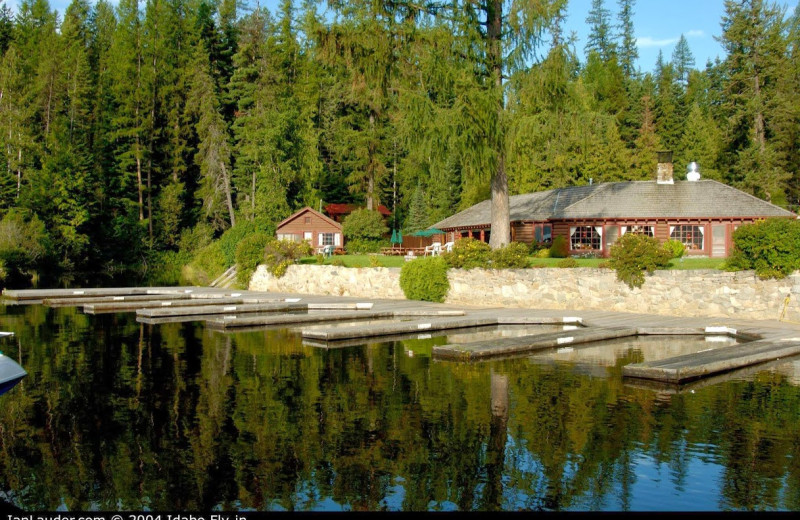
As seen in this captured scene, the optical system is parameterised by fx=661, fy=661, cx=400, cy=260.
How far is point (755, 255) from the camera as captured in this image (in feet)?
58.3

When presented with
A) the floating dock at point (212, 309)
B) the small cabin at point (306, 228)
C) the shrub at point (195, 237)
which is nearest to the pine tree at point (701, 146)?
the small cabin at point (306, 228)

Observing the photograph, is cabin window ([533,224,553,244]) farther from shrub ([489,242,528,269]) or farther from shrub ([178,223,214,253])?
shrub ([178,223,214,253])

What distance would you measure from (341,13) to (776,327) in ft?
54.5

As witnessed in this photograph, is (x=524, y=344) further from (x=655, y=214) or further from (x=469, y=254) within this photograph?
(x=655, y=214)

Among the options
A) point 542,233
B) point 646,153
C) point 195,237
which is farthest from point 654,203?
point 195,237

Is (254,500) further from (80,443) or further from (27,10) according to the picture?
(27,10)

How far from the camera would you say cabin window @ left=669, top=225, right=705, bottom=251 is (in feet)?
102

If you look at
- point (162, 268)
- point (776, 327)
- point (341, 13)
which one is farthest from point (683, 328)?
point (162, 268)

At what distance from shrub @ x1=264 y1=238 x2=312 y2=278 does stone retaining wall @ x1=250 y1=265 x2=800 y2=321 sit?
456 cm

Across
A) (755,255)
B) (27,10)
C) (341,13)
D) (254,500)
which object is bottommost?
(254,500)

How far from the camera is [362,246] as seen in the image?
1796 inches

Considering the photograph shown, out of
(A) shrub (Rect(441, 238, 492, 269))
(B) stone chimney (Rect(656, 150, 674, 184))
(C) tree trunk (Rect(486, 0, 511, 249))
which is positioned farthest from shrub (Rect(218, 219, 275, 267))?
(B) stone chimney (Rect(656, 150, 674, 184))

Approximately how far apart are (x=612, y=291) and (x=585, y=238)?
1211 centimetres

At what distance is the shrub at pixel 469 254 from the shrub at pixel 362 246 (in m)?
21.6
